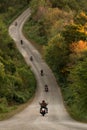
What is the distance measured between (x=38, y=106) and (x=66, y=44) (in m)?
23.3

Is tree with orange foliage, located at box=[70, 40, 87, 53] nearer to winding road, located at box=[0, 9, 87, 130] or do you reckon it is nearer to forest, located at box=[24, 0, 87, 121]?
forest, located at box=[24, 0, 87, 121]

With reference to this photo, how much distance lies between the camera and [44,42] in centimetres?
10262

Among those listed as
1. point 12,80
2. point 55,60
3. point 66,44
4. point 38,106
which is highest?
point 66,44

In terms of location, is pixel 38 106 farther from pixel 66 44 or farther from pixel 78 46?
pixel 66 44

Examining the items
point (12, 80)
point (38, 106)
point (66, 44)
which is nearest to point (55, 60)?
point (66, 44)

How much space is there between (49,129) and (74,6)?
90573mm

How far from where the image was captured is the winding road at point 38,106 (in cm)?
3425

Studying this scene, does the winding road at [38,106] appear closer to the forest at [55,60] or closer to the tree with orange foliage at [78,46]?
the forest at [55,60]

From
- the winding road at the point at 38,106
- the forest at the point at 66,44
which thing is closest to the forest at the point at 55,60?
the forest at the point at 66,44

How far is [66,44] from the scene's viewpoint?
7675 centimetres

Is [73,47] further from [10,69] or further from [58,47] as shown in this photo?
[10,69]

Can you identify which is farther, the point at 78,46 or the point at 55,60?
the point at 55,60

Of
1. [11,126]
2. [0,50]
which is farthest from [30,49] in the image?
[11,126]

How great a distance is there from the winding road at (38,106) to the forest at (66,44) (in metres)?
1.58
